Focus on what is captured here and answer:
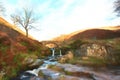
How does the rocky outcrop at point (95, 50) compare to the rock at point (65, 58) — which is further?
the rocky outcrop at point (95, 50)

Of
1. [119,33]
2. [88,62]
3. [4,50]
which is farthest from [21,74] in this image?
[119,33]

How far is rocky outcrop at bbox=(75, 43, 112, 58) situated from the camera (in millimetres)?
21203

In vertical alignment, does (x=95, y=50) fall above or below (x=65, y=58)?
above

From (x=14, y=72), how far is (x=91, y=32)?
101 feet

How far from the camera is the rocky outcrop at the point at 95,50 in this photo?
21.2 meters

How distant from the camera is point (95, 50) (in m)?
21.6

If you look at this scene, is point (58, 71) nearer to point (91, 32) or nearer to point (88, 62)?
point (88, 62)

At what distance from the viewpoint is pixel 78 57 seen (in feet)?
68.6

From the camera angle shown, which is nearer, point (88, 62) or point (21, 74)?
point (21, 74)

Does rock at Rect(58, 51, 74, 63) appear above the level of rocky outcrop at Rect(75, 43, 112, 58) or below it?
below

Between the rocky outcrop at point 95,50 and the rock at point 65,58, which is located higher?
the rocky outcrop at point 95,50

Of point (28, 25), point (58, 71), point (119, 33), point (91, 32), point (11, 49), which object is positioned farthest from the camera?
point (28, 25)

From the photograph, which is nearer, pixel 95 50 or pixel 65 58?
pixel 65 58

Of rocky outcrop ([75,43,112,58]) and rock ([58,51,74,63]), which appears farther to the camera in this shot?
rocky outcrop ([75,43,112,58])
